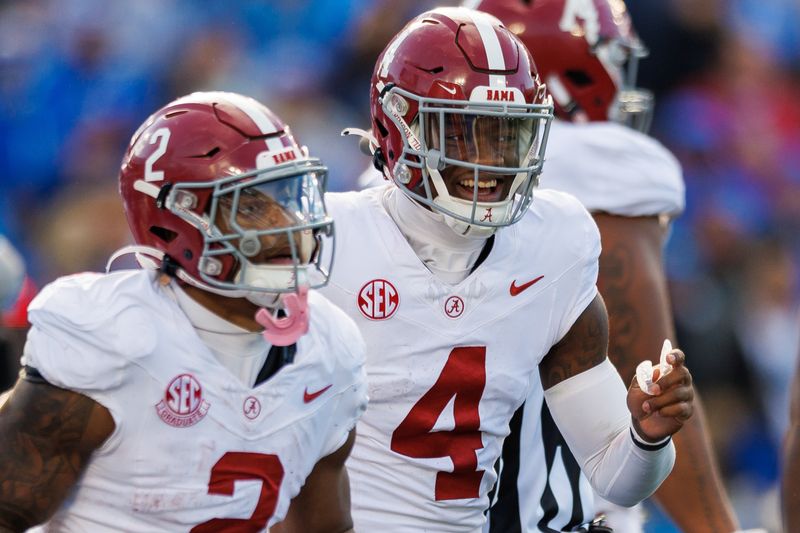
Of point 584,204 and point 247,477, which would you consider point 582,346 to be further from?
point 247,477

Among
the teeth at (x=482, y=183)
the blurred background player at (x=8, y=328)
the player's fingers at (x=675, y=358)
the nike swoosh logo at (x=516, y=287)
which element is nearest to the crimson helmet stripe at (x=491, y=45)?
the teeth at (x=482, y=183)

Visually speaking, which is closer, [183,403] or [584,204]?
[183,403]

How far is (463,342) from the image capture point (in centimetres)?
321

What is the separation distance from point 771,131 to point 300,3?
259cm

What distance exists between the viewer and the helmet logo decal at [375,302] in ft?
10.5

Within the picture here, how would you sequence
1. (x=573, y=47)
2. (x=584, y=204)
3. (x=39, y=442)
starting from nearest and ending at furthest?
(x=39, y=442) < (x=584, y=204) < (x=573, y=47)

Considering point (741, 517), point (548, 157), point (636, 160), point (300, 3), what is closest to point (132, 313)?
point (548, 157)

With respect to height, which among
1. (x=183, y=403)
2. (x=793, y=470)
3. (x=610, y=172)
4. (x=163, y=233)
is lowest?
(x=793, y=470)

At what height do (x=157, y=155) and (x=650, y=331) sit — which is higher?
(x=157, y=155)

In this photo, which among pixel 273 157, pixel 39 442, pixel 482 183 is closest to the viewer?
pixel 39 442

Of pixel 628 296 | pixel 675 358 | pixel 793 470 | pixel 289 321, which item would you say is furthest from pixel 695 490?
pixel 289 321

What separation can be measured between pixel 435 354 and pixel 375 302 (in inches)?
6.8

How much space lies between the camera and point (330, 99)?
7652mm

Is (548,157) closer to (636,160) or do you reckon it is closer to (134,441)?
(636,160)
